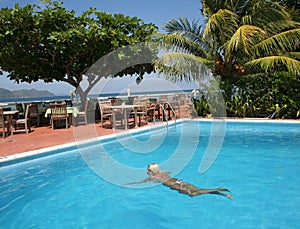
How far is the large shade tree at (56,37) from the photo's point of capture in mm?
9992

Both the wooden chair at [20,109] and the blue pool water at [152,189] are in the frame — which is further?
the wooden chair at [20,109]

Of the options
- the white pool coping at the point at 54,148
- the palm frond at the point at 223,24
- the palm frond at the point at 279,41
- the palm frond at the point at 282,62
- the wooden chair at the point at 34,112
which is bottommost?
the white pool coping at the point at 54,148

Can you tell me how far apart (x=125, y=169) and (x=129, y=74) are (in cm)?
873

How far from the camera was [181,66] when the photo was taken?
12375 mm

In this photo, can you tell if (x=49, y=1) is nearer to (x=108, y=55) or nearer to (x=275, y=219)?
(x=108, y=55)

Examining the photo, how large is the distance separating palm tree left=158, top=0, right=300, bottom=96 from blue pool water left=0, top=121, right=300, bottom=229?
4.73 meters

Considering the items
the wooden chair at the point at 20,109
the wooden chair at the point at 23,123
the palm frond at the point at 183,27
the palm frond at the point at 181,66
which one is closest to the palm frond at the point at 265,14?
the palm frond at the point at 183,27

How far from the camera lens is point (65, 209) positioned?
4.45 metres

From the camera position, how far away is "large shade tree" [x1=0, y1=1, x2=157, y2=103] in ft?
32.8

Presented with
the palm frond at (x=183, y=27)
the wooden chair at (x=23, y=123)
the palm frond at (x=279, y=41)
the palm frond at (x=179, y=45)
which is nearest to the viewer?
the wooden chair at (x=23, y=123)

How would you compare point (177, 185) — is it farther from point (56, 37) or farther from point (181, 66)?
point (181, 66)

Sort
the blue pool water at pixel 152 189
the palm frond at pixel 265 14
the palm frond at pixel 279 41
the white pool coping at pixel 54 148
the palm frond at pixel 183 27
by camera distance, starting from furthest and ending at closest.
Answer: the palm frond at pixel 183 27
the palm frond at pixel 265 14
the palm frond at pixel 279 41
the white pool coping at pixel 54 148
the blue pool water at pixel 152 189

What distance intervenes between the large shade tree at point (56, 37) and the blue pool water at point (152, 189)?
4.56m

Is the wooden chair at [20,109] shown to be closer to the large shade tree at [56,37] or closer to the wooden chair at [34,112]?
the wooden chair at [34,112]
